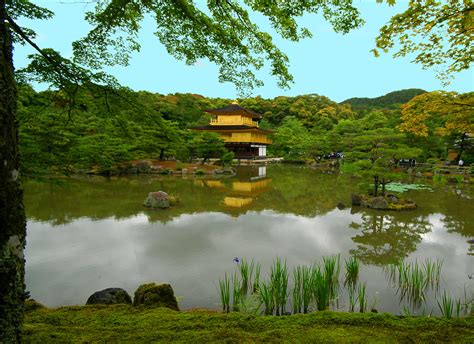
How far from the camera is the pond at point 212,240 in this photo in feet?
14.6

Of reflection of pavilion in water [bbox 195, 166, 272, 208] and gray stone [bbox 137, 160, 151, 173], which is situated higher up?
gray stone [bbox 137, 160, 151, 173]

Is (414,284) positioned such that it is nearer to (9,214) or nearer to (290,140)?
(9,214)

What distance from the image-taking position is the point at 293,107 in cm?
4572

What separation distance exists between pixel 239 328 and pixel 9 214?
5.42 ft

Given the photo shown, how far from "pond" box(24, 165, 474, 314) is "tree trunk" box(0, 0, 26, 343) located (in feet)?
5.68

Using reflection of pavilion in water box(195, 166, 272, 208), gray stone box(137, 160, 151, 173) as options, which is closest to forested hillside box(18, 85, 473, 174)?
gray stone box(137, 160, 151, 173)

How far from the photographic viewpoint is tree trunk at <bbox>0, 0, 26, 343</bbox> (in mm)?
1558

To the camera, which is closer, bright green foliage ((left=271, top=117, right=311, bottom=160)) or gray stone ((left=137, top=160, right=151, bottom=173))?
gray stone ((left=137, top=160, right=151, bottom=173))

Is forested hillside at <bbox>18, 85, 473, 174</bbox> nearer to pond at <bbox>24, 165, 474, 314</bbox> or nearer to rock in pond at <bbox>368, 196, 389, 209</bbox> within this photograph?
pond at <bbox>24, 165, 474, 314</bbox>

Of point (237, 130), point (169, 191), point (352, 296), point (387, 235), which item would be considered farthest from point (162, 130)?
point (237, 130)

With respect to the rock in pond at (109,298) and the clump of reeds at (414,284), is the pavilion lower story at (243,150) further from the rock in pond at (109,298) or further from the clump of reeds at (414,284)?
the rock in pond at (109,298)

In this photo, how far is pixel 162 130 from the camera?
3.16 meters

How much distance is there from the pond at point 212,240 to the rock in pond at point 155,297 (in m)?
0.69

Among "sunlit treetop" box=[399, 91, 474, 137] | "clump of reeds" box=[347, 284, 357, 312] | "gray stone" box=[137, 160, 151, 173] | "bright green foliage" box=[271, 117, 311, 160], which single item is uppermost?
"bright green foliage" box=[271, 117, 311, 160]
